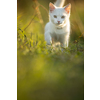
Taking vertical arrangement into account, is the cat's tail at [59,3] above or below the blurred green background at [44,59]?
above

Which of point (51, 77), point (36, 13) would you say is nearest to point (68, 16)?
point (36, 13)

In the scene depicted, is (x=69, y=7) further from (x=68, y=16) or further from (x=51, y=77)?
(x=51, y=77)

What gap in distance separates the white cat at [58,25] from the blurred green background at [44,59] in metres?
0.06

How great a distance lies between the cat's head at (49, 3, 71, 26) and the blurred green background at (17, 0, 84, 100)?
3.7 inches

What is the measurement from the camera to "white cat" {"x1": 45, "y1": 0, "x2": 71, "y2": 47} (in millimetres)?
1761

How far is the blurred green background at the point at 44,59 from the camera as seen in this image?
1562 mm

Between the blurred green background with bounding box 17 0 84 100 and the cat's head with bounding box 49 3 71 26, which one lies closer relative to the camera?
the blurred green background with bounding box 17 0 84 100

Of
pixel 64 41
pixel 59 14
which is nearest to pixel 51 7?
pixel 59 14

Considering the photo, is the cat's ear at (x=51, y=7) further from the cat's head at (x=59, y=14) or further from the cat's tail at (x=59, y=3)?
the cat's tail at (x=59, y=3)

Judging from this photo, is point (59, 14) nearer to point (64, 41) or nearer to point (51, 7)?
point (51, 7)

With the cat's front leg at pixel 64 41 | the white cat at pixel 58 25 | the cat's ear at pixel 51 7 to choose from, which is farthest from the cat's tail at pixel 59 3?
the cat's front leg at pixel 64 41

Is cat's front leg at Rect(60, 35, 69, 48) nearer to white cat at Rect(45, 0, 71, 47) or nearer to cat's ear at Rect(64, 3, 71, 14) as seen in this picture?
white cat at Rect(45, 0, 71, 47)

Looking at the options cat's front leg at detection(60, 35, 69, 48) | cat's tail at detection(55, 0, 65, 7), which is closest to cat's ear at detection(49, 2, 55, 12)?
cat's tail at detection(55, 0, 65, 7)

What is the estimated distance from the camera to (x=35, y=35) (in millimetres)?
1874
